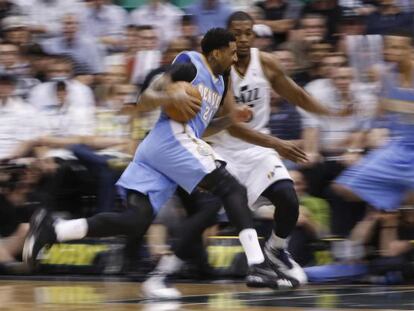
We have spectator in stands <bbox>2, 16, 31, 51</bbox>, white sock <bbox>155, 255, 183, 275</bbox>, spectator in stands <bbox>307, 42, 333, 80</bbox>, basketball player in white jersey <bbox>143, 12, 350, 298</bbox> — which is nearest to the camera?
white sock <bbox>155, 255, 183, 275</bbox>

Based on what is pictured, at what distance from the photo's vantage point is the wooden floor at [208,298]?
7.10 meters

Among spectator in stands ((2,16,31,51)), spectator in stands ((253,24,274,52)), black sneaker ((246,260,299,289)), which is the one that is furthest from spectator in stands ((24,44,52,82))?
black sneaker ((246,260,299,289))

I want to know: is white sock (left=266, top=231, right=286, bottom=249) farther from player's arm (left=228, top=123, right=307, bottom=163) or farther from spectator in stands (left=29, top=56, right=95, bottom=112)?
spectator in stands (left=29, top=56, right=95, bottom=112)

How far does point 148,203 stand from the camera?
7648mm

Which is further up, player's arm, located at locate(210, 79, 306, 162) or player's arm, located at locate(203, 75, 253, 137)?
player's arm, located at locate(203, 75, 253, 137)

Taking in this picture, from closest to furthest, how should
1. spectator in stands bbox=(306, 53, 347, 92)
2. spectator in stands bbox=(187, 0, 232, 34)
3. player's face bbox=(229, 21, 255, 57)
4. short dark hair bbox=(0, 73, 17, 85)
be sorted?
1. player's face bbox=(229, 21, 255, 57)
2. spectator in stands bbox=(306, 53, 347, 92)
3. short dark hair bbox=(0, 73, 17, 85)
4. spectator in stands bbox=(187, 0, 232, 34)

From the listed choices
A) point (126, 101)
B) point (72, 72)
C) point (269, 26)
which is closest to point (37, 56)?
point (72, 72)

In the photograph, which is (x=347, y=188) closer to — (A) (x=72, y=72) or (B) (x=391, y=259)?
(B) (x=391, y=259)

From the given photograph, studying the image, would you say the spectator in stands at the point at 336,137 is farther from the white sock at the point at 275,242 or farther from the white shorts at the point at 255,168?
the white sock at the point at 275,242

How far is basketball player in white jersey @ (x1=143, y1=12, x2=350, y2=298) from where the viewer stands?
837 centimetres

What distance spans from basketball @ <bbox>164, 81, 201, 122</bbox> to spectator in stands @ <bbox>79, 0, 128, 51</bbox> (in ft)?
16.7

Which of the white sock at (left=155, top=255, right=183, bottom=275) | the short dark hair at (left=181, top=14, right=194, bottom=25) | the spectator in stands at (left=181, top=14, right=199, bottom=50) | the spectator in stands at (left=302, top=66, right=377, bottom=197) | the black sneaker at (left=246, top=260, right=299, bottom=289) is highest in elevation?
the short dark hair at (left=181, top=14, right=194, bottom=25)

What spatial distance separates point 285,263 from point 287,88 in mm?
1417

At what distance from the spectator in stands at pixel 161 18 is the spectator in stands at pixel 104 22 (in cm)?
22
